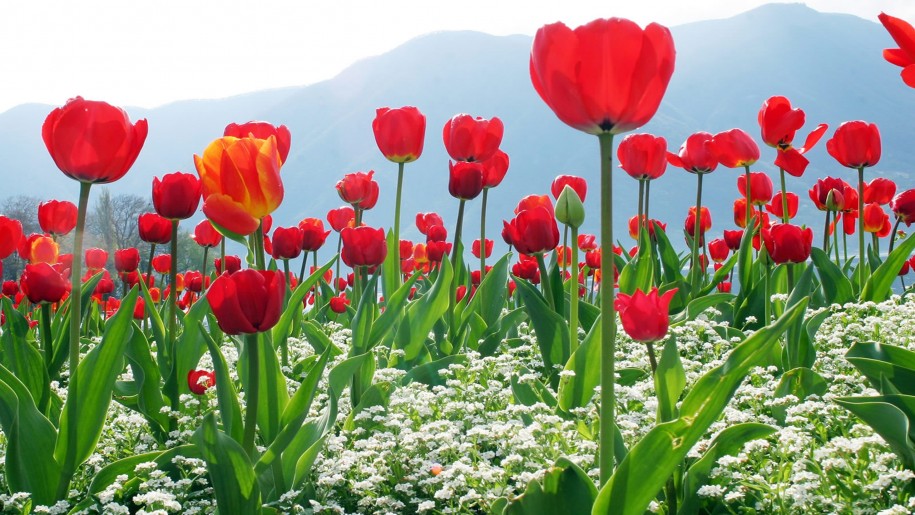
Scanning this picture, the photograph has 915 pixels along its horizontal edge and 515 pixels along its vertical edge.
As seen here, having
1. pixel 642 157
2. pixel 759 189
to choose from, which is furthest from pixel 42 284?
pixel 759 189

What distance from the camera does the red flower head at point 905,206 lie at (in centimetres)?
434

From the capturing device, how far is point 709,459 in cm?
176

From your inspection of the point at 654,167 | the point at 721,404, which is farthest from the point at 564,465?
the point at 654,167

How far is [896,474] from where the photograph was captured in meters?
1.65

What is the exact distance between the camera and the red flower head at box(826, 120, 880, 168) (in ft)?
12.2

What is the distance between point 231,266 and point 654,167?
2.53m

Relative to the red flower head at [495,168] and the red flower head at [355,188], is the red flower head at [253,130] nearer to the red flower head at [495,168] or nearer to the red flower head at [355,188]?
the red flower head at [355,188]

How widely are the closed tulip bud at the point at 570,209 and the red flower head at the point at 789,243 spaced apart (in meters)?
0.82

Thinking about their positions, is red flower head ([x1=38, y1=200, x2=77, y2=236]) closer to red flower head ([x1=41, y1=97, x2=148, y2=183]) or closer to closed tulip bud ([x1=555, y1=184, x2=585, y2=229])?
red flower head ([x1=41, y1=97, x2=148, y2=183])

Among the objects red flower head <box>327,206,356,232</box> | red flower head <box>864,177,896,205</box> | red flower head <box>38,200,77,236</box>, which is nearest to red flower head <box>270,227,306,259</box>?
red flower head <box>327,206,356,232</box>

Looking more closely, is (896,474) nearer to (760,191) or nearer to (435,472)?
(435,472)

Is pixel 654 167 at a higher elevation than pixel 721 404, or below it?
higher

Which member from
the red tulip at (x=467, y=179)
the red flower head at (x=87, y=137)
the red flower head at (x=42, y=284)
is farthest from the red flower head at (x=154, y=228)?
the red flower head at (x=87, y=137)

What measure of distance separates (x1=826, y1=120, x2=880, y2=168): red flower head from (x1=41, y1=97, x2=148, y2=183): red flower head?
10.5 ft
